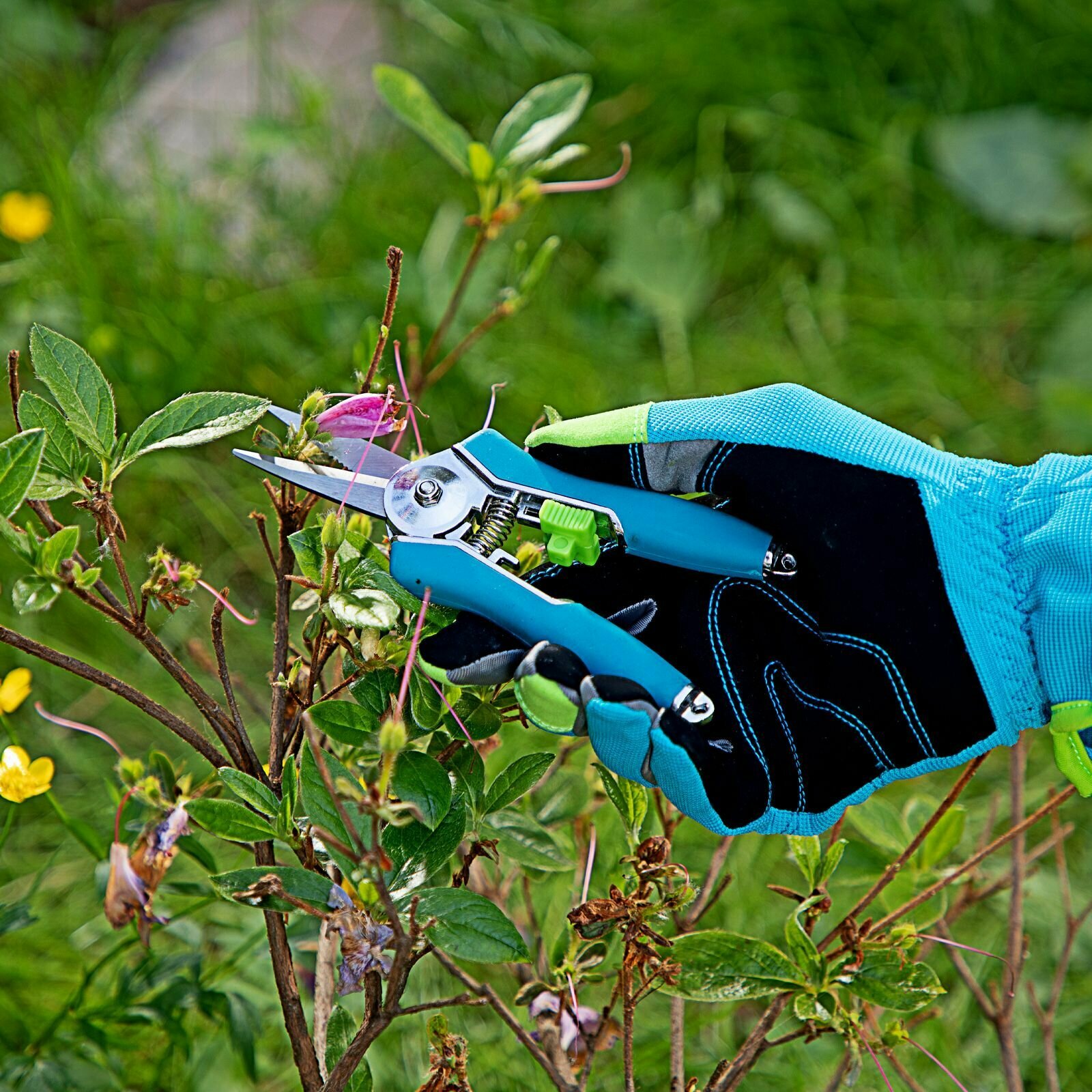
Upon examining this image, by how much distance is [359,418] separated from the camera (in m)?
1.11

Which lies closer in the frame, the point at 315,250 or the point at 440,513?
the point at 440,513

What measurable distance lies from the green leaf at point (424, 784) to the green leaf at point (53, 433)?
0.40m

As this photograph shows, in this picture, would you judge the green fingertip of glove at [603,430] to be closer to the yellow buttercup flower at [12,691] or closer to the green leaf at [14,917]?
the yellow buttercup flower at [12,691]

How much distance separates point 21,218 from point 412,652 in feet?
5.60

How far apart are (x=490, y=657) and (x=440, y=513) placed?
20 centimetres

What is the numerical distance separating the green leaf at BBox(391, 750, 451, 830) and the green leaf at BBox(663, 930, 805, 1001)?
0.29 meters

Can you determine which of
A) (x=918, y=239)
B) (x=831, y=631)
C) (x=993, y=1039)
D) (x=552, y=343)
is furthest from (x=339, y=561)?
(x=918, y=239)

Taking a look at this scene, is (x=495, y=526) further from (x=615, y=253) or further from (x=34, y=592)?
(x=615, y=253)

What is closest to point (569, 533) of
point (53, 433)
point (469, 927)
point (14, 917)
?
point (469, 927)

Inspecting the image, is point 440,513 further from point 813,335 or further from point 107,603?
point 813,335

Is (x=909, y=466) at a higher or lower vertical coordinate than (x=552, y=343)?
higher

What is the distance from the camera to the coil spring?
1185 mm

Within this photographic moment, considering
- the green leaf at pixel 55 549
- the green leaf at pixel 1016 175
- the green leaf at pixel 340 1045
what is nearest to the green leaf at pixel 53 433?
the green leaf at pixel 55 549

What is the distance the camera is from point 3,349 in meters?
2.26
